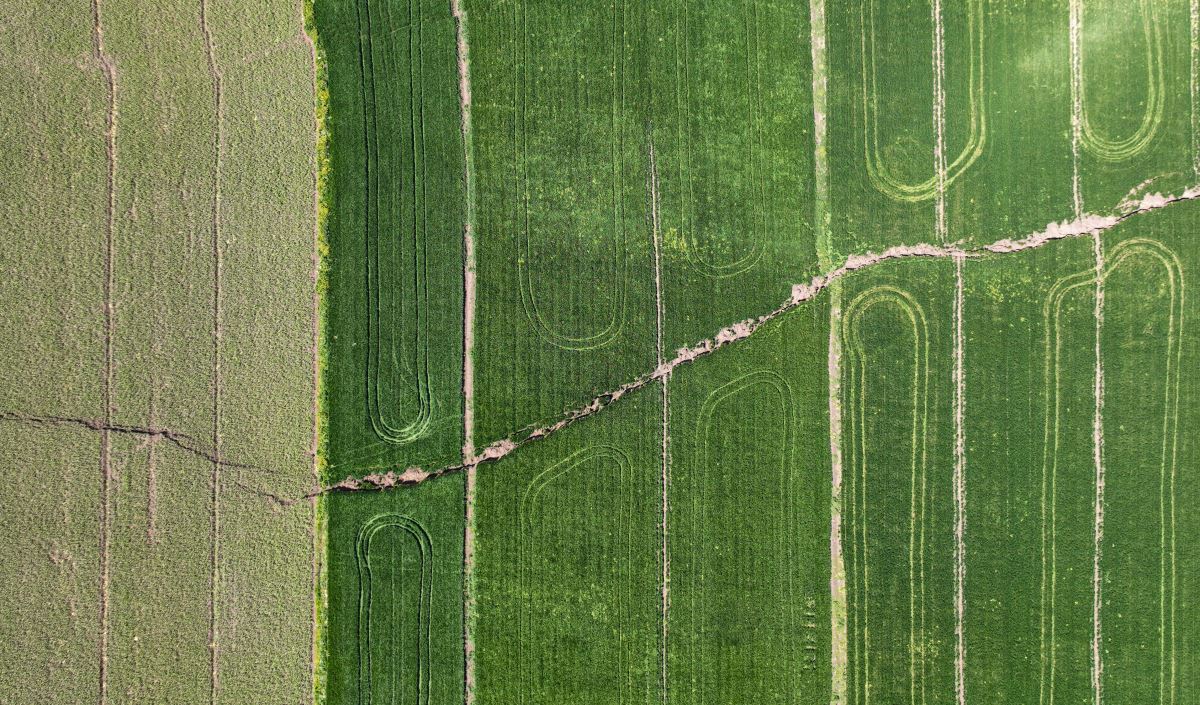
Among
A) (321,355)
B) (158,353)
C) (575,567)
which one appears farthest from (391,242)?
(575,567)

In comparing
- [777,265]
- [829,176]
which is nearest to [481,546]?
[777,265]

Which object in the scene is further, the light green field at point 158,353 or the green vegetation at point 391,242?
the green vegetation at point 391,242

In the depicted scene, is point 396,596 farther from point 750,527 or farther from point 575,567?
point 750,527

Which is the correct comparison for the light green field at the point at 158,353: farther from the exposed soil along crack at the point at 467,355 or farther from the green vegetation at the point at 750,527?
the green vegetation at the point at 750,527

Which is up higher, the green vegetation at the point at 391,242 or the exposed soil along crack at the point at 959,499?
the green vegetation at the point at 391,242

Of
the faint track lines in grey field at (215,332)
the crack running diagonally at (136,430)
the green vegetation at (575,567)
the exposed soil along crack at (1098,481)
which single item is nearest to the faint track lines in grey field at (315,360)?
the crack running diagonally at (136,430)
